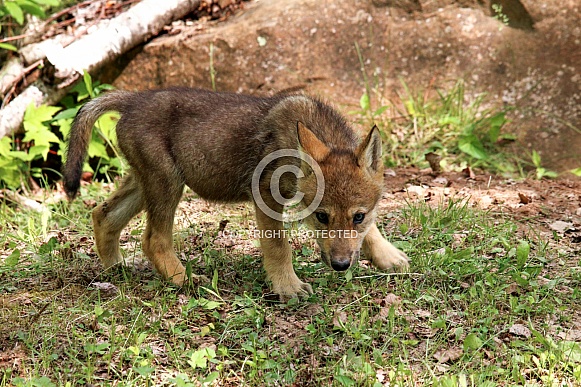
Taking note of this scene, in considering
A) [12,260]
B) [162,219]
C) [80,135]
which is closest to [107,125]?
[80,135]

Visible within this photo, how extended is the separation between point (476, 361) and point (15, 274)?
3.35 metres

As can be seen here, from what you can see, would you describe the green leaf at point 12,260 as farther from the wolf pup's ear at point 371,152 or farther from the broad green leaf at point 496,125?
the broad green leaf at point 496,125

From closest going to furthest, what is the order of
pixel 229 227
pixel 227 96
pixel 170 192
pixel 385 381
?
pixel 385 381, pixel 170 192, pixel 227 96, pixel 229 227

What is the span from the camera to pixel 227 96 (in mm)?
5477

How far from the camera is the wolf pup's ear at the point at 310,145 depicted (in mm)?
4574

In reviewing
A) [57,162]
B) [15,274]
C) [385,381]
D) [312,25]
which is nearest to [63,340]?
[15,274]

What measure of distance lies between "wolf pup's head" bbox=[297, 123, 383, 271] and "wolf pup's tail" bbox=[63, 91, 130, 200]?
1.64m

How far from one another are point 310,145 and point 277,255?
86cm

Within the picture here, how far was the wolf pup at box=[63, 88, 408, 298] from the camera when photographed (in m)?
4.69

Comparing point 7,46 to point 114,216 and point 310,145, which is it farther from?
point 310,145

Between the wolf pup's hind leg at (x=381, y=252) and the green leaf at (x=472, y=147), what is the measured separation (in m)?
2.33

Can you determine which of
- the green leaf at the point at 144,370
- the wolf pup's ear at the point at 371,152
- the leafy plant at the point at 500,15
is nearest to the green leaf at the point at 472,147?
the leafy plant at the point at 500,15

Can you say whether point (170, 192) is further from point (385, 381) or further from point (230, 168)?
point (385, 381)

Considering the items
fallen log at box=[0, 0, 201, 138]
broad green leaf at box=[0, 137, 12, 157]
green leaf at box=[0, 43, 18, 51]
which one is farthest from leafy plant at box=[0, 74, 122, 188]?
green leaf at box=[0, 43, 18, 51]
